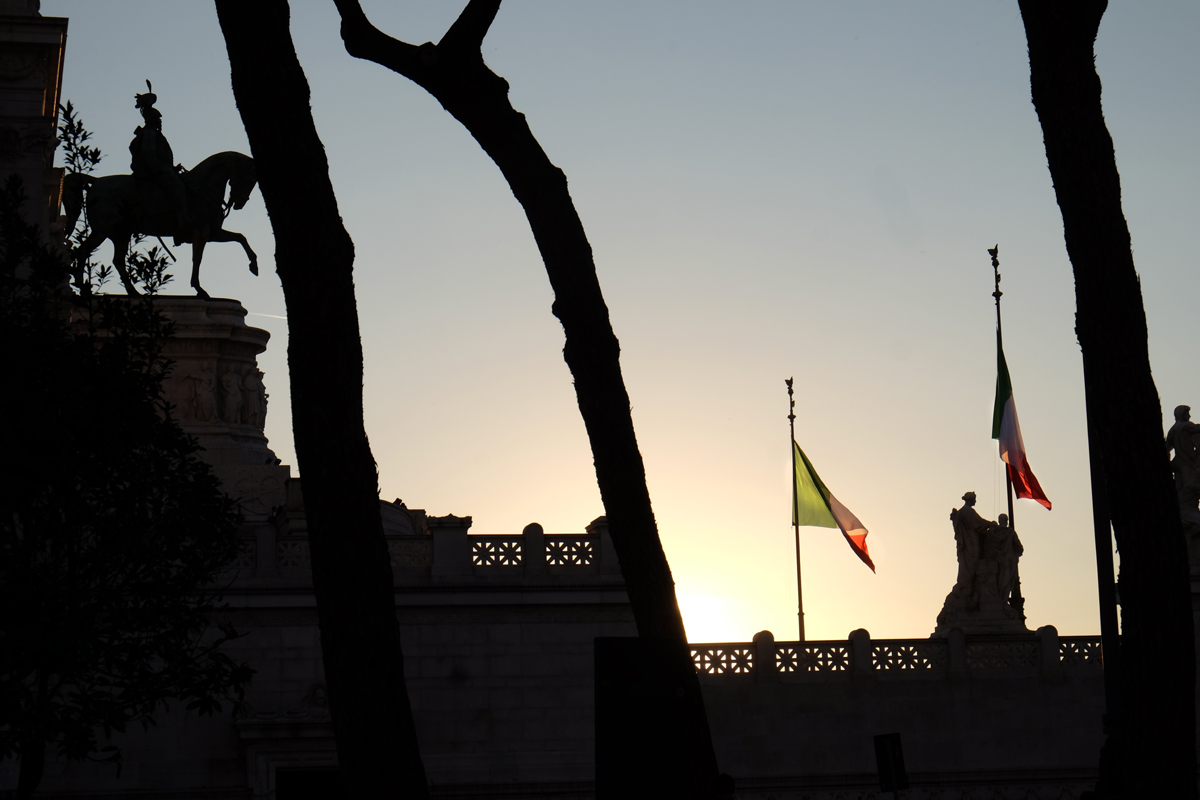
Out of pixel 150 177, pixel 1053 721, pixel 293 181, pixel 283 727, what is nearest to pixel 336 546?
pixel 293 181

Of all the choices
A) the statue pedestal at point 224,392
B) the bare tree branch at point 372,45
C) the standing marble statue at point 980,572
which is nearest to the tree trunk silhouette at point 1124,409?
the bare tree branch at point 372,45

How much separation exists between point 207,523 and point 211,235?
14636 mm

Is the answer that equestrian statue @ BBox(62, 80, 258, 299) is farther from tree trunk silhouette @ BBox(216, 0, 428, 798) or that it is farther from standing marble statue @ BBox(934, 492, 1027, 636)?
tree trunk silhouette @ BBox(216, 0, 428, 798)

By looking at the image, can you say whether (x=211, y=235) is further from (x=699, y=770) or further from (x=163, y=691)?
(x=699, y=770)

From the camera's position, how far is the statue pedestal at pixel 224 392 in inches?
1164

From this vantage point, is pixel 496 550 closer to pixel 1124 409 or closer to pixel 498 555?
pixel 498 555

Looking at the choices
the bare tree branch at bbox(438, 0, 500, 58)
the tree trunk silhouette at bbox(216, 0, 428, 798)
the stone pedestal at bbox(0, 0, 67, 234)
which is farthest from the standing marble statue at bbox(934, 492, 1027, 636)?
the tree trunk silhouette at bbox(216, 0, 428, 798)

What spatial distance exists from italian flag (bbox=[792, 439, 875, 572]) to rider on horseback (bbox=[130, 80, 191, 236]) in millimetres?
12727

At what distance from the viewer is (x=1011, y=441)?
31.9m

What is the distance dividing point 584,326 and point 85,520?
6.86 meters

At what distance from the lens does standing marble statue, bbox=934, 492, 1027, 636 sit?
29000mm

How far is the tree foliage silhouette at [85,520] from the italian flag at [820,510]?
1645cm

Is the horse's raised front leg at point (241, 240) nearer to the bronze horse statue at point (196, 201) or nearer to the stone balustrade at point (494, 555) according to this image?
the bronze horse statue at point (196, 201)

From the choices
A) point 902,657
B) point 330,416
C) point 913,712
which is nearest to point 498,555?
point 902,657
